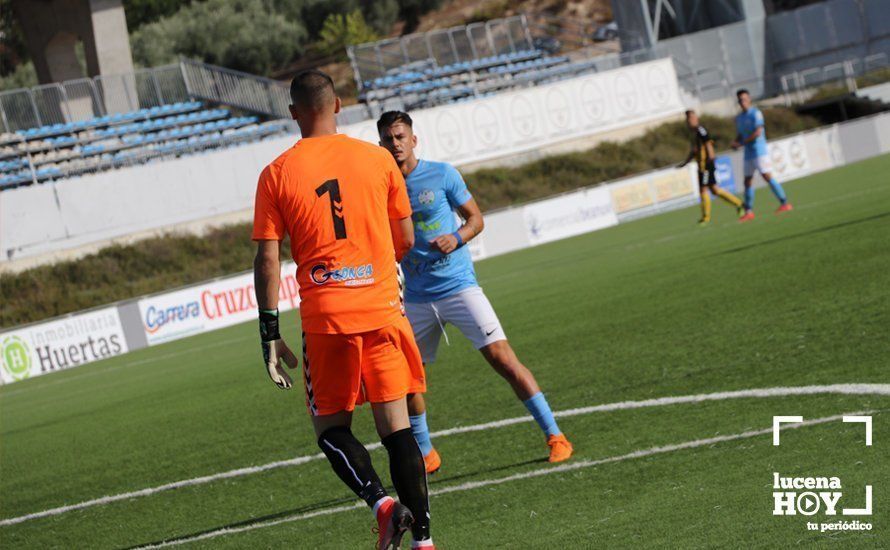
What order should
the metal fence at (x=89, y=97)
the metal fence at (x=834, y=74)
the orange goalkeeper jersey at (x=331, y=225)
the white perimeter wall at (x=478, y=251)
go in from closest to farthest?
the orange goalkeeper jersey at (x=331, y=225) → the white perimeter wall at (x=478, y=251) → the metal fence at (x=89, y=97) → the metal fence at (x=834, y=74)

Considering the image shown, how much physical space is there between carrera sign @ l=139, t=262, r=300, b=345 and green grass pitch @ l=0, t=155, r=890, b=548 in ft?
21.3

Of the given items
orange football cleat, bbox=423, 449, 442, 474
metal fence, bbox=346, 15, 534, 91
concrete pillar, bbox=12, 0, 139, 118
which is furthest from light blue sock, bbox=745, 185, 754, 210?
metal fence, bbox=346, 15, 534, 91

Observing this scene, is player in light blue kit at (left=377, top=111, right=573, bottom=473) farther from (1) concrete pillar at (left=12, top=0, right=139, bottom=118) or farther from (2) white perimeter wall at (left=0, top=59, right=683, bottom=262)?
(1) concrete pillar at (left=12, top=0, right=139, bottom=118)

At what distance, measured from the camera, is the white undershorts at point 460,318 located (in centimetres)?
762

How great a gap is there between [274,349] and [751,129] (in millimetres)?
18375

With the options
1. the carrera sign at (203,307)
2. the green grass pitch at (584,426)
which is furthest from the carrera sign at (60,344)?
the green grass pitch at (584,426)

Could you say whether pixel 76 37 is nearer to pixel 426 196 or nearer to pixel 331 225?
pixel 426 196

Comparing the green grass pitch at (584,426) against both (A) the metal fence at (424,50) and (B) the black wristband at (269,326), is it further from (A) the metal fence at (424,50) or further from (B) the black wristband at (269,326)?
(A) the metal fence at (424,50)

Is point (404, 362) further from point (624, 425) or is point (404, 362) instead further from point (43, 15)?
point (43, 15)

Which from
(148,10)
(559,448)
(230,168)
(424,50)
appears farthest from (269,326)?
(148,10)

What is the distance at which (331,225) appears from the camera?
5195 millimetres

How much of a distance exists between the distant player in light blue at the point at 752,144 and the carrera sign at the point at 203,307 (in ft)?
30.0

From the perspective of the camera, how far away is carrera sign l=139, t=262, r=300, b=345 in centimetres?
2581

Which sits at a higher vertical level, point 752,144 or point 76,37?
point 76,37
